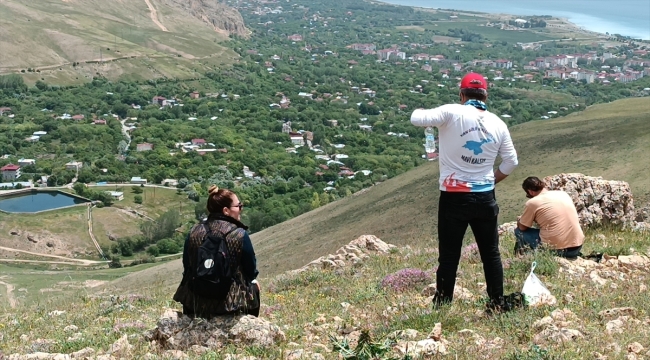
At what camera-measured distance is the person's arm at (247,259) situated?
17.9 feet

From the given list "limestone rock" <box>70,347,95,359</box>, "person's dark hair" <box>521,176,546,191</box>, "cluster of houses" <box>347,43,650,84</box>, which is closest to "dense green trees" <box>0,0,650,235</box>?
"cluster of houses" <box>347,43,650,84</box>

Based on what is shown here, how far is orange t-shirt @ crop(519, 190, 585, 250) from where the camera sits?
8062 millimetres

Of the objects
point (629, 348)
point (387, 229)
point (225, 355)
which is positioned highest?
point (629, 348)

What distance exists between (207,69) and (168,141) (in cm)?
6068

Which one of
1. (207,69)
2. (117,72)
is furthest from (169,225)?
(207,69)

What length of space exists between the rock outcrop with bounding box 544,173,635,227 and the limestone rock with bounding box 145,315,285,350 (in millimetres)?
7479

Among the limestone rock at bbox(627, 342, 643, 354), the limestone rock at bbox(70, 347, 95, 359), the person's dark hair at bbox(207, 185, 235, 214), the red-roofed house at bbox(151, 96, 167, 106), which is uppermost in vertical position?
the person's dark hair at bbox(207, 185, 235, 214)

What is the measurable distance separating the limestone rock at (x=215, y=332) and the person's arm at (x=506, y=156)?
2449 mm

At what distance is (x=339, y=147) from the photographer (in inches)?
3693

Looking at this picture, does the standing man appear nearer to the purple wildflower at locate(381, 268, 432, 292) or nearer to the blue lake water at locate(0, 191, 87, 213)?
the purple wildflower at locate(381, 268, 432, 292)

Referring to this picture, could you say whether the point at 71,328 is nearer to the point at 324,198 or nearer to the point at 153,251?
the point at 153,251

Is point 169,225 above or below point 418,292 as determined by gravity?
below

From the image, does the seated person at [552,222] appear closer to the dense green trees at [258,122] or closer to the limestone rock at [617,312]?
the limestone rock at [617,312]

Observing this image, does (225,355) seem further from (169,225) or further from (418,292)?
(169,225)
